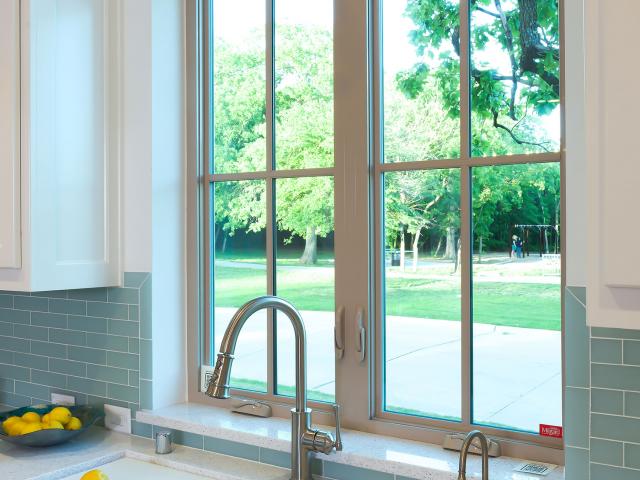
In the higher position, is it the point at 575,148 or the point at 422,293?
the point at 575,148

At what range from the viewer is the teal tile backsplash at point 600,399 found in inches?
59.2

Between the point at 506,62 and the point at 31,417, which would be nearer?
the point at 506,62

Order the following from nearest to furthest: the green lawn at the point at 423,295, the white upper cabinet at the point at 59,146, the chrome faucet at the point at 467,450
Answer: the chrome faucet at the point at 467,450
the green lawn at the point at 423,295
the white upper cabinet at the point at 59,146

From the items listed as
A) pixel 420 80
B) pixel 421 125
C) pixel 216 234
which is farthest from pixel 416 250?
pixel 216 234

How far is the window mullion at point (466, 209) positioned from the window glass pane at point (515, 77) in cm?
2

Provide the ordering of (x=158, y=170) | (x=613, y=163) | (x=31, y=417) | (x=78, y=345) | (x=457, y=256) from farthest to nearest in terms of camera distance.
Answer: (x=78, y=345)
(x=158, y=170)
(x=31, y=417)
(x=457, y=256)
(x=613, y=163)

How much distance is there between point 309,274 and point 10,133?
3.29 ft

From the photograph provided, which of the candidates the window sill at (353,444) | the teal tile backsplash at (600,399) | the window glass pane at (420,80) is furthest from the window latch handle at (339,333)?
the teal tile backsplash at (600,399)

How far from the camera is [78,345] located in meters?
2.58

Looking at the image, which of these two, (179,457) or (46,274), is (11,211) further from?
(179,457)

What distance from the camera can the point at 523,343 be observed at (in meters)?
1.85

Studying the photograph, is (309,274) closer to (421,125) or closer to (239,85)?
(421,125)

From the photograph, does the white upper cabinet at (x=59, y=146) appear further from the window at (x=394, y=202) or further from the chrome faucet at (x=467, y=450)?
the chrome faucet at (x=467, y=450)

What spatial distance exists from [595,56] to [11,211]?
1.73 metres
